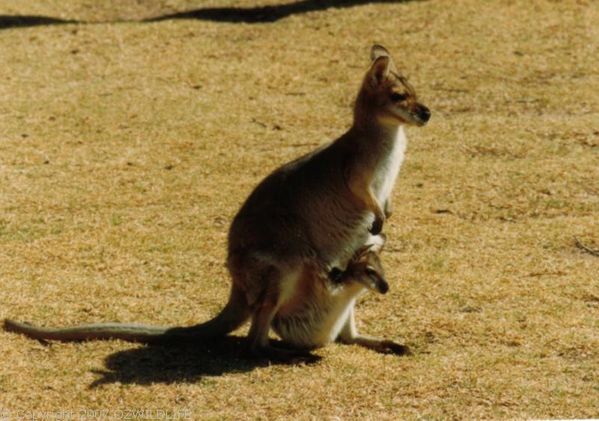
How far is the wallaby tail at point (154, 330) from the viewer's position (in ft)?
18.4

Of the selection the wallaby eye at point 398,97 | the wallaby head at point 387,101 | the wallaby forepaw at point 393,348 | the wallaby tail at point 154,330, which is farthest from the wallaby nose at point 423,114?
the wallaby tail at point 154,330

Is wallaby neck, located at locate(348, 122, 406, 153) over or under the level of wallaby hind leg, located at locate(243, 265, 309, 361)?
over

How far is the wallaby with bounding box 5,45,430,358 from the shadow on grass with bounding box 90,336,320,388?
92mm

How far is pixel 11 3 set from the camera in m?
14.2

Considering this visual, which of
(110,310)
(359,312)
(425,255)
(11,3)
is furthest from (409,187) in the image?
(11,3)

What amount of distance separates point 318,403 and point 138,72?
24.1 feet

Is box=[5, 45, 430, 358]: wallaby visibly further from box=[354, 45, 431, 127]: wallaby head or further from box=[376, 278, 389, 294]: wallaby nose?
box=[376, 278, 389, 294]: wallaby nose

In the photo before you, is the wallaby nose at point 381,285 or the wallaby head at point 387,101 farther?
the wallaby head at point 387,101

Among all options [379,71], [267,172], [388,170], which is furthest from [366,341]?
[267,172]

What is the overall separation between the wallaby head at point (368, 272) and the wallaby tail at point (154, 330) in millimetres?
566

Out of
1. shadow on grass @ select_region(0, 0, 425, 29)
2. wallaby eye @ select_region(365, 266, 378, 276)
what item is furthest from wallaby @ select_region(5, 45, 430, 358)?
shadow on grass @ select_region(0, 0, 425, 29)

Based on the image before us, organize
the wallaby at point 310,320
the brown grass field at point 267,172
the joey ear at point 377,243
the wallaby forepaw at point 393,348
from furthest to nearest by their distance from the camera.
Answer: the joey ear at point 377,243 → the wallaby forepaw at point 393,348 → the wallaby at point 310,320 → the brown grass field at point 267,172

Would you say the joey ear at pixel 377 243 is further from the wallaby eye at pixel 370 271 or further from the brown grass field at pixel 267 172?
the brown grass field at pixel 267 172

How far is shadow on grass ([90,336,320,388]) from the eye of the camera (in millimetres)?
5312
